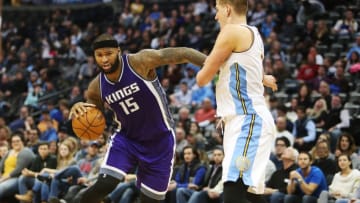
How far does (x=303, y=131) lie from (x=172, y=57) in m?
6.71

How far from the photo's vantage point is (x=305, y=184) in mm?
10469

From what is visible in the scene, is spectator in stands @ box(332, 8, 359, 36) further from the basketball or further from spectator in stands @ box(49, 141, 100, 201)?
the basketball

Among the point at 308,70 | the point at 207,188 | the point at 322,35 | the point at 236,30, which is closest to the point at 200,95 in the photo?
the point at 308,70

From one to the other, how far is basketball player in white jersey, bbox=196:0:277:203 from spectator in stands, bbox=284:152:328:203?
4.76 metres

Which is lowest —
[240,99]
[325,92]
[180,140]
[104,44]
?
[180,140]

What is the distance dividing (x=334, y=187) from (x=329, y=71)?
5.15m

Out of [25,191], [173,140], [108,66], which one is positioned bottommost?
[25,191]

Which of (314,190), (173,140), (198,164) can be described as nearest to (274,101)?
(198,164)

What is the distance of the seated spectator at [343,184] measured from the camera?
10.2m

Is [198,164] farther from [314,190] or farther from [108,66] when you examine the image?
[108,66]

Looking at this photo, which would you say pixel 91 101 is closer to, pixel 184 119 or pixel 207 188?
pixel 207 188

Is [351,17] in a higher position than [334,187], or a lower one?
higher

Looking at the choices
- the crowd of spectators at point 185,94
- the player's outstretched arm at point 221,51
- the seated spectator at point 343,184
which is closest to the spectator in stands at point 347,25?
the crowd of spectators at point 185,94

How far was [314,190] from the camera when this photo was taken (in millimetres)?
10484
